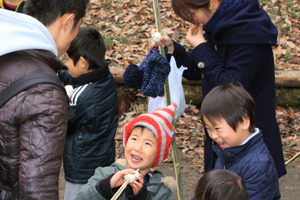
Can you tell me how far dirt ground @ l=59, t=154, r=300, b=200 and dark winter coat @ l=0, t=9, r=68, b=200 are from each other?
2.92 meters

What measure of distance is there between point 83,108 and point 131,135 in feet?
2.61

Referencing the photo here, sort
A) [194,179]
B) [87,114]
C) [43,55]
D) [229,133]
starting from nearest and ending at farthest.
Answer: [43,55] → [229,133] → [87,114] → [194,179]

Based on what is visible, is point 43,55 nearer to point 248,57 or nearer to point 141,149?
point 141,149

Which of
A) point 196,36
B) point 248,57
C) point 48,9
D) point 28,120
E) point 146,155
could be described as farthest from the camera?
point 196,36

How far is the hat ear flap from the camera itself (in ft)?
9.39

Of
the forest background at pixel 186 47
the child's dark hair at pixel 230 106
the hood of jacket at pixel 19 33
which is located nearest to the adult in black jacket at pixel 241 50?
the child's dark hair at pixel 230 106

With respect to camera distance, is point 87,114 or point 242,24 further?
point 87,114

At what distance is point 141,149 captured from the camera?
7.51 feet

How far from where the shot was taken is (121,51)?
670 centimetres

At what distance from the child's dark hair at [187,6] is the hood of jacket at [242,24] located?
11 cm

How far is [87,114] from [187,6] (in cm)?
141

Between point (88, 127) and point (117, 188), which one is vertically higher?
point (117, 188)

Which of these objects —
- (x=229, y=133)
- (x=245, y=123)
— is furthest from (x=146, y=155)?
(x=245, y=123)

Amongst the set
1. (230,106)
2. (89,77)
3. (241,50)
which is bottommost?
(89,77)
